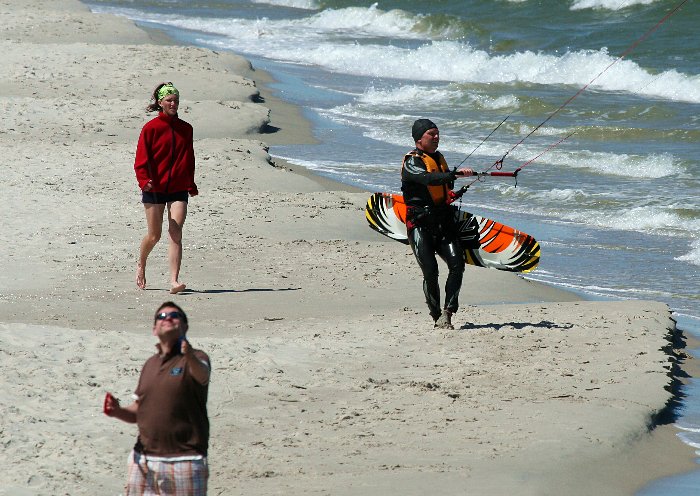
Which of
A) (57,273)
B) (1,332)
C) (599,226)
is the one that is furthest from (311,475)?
(599,226)

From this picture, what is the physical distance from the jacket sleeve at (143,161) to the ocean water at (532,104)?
397cm

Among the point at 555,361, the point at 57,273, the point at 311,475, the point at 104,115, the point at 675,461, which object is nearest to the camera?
the point at 311,475

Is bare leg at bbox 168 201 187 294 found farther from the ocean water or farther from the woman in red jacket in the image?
the ocean water

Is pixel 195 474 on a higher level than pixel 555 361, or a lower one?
higher

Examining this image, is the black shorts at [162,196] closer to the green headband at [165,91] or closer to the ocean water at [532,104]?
the green headband at [165,91]

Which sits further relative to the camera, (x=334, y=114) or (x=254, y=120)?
(x=334, y=114)

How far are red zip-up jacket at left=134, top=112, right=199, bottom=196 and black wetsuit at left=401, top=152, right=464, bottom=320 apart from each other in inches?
65.4

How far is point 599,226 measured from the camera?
1399cm

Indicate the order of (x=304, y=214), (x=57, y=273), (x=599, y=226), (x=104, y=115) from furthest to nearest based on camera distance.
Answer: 1. (x=104, y=115)
2. (x=599, y=226)
3. (x=304, y=214)
4. (x=57, y=273)

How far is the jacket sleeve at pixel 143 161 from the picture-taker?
29.3 feet

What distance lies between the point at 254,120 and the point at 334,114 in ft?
11.3

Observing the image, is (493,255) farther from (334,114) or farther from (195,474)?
(334,114)

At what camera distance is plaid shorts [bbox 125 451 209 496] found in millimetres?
4324

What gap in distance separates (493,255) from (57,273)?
11.5ft
